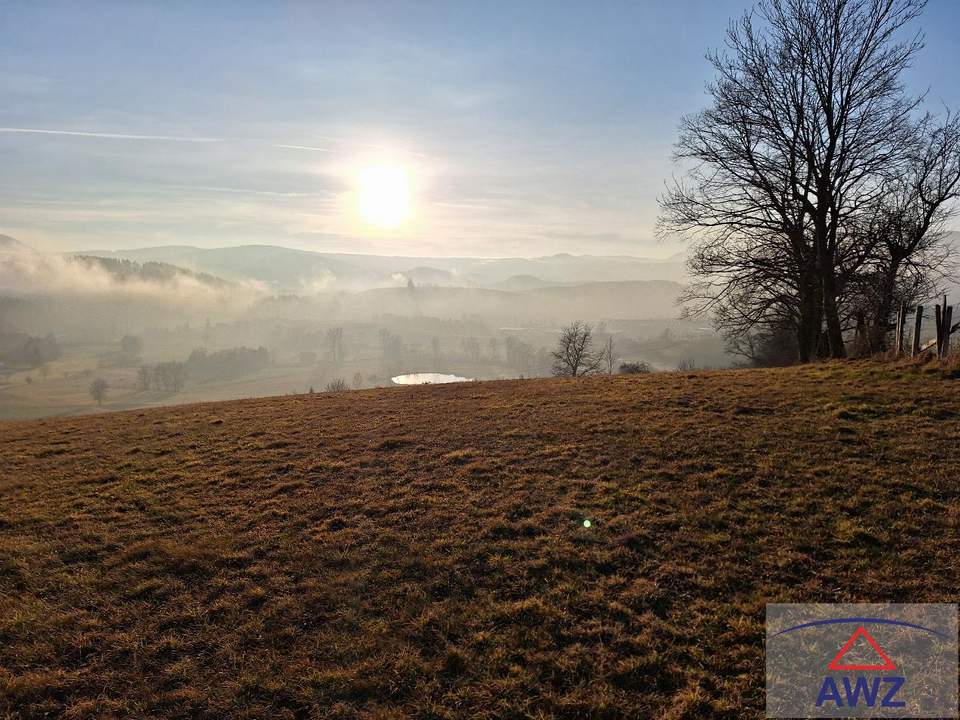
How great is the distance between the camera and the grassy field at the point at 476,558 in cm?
438

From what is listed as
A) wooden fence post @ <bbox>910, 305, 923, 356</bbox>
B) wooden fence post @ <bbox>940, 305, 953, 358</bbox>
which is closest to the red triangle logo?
wooden fence post @ <bbox>940, 305, 953, 358</bbox>

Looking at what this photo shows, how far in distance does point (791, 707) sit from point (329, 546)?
547cm

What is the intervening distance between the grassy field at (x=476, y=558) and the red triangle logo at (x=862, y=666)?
533 millimetres

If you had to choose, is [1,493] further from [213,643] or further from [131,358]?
[131,358]

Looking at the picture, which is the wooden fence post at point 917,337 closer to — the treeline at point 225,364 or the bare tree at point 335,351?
the treeline at point 225,364

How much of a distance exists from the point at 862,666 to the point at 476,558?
397cm

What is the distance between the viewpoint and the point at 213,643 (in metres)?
5.04

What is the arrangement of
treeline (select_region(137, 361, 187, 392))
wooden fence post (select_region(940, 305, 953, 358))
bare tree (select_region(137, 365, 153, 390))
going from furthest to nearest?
1. bare tree (select_region(137, 365, 153, 390))
2. treeline (select_region(137, 361, 187, 392))
3. wooden fence post (select_region(940, 305, 953, 358))

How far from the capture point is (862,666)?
4.22 metres

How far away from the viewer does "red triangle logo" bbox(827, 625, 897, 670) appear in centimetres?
420

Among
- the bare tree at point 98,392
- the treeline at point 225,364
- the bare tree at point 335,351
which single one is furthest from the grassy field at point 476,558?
the bare tree at point 335,351

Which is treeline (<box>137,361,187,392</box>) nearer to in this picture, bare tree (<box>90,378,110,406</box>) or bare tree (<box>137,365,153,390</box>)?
bare tree (<box>137,365,153,390</box>)

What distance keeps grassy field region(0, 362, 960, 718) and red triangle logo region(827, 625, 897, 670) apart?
1.75ft

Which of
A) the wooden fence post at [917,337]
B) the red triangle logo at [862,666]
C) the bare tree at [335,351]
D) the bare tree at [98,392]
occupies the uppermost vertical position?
the bare tree at [335,351]
